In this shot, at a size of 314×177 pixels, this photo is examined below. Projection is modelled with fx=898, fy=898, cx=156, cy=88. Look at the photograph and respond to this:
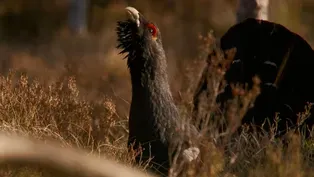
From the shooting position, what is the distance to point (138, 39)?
19.3 feet

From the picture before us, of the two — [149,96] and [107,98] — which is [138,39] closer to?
[149,96]

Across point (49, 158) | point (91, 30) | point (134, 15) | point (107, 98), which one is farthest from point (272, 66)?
point (91, 30)

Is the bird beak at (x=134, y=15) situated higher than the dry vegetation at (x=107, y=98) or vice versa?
the bird beak at (x=134, y=15)

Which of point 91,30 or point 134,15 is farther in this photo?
point 91,30

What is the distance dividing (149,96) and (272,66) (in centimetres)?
206

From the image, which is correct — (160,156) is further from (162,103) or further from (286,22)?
(286,22)

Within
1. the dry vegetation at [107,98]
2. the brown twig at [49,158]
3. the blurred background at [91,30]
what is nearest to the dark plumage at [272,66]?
the dry vegetation at [107,98]

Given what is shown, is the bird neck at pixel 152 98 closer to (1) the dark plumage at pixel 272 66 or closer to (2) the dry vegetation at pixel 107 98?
(2) the dry vegetation at pixel 107 98

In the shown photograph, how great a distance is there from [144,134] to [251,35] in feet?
7.11

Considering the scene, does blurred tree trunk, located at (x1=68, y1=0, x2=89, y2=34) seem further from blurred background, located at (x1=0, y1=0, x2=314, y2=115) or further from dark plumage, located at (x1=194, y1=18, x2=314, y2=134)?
dark plumage, located at (x1=194, y1=18, x2=314, y2=134)

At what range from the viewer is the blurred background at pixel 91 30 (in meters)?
15.2

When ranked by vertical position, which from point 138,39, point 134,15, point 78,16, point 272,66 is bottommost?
point 78,16

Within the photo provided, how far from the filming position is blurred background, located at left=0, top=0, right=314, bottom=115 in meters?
15.2

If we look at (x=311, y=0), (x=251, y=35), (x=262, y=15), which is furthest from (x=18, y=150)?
(x=311, y=0)
